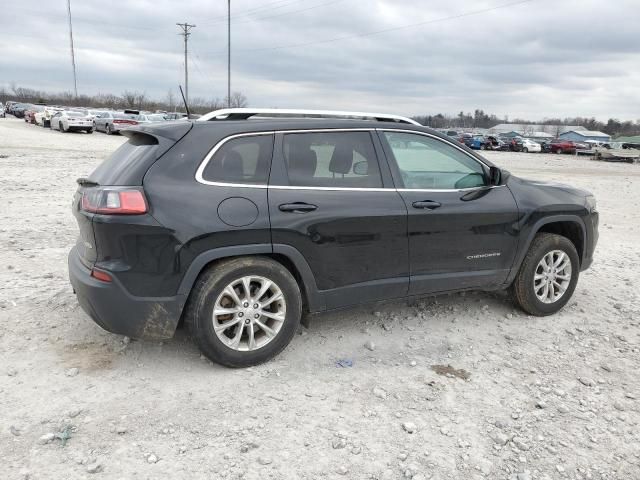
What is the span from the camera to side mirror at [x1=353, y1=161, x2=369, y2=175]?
4023 mm

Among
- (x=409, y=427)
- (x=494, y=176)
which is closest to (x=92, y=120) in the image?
(x=494, y=176)

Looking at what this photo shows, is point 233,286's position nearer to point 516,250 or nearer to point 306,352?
point 306,352

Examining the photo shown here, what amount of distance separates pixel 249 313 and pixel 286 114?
60.7 inches

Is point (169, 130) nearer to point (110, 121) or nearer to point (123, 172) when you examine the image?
point (123, 172)

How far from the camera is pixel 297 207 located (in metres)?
3.67

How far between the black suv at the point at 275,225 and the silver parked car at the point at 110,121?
1317 inches

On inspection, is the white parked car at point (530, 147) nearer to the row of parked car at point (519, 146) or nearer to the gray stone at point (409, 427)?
the row of parked car at point (519, 146)

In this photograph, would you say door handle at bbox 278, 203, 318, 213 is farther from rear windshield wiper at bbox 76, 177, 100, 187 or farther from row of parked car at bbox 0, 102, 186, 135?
row of parked car at bbox 0, 102, 186, 135

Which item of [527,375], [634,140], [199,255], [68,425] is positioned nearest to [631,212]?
[527,375]

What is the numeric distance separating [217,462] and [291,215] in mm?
1623

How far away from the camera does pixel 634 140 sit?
80562 mm

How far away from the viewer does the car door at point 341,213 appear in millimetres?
3693

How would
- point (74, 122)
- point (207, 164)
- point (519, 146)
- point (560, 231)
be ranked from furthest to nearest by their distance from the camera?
1. point (519, 146)
2. point (74, 122)
3. point (560, 231)
4. point (207, 164)

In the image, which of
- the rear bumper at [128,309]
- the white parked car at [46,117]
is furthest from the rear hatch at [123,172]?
the white parked car at [46,117]
